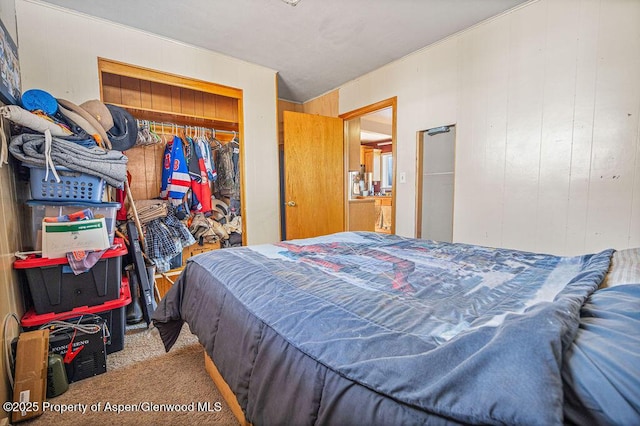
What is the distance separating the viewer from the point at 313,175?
3434 mm

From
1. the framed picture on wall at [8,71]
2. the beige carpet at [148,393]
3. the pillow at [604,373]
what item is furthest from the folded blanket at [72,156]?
the pillow at [604,373]

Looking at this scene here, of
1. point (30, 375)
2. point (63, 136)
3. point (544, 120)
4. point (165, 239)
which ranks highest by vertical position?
point (544, 120)

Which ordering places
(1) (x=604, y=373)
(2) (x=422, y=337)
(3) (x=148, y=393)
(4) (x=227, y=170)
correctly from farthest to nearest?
(4) (x=227, y=170), (3) (x=148, y=393), (2) (x=422, y=337), (1) (x=604, y=373)

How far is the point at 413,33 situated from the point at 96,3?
2446 mm

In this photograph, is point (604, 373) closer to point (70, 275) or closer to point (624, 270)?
point (624, 270)

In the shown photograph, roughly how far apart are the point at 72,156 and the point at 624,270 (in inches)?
103

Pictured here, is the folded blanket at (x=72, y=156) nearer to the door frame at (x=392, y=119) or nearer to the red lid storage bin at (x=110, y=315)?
the red lid storage bin at (x=110, y=315)

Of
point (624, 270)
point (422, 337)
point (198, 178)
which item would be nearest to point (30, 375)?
point (422, 337)

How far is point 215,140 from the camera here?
325 cm

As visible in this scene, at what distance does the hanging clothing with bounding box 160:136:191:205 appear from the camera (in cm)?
277

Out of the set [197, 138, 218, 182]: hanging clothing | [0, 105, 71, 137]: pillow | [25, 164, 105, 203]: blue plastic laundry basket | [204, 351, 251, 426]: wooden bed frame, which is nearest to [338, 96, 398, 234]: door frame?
[197, 138, 218, 182]: hanging clothing

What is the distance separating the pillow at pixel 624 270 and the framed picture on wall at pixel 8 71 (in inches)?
106

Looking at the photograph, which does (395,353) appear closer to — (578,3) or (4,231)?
(4,231)

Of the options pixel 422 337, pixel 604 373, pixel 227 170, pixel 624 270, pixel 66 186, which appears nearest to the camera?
pixel 604 373
